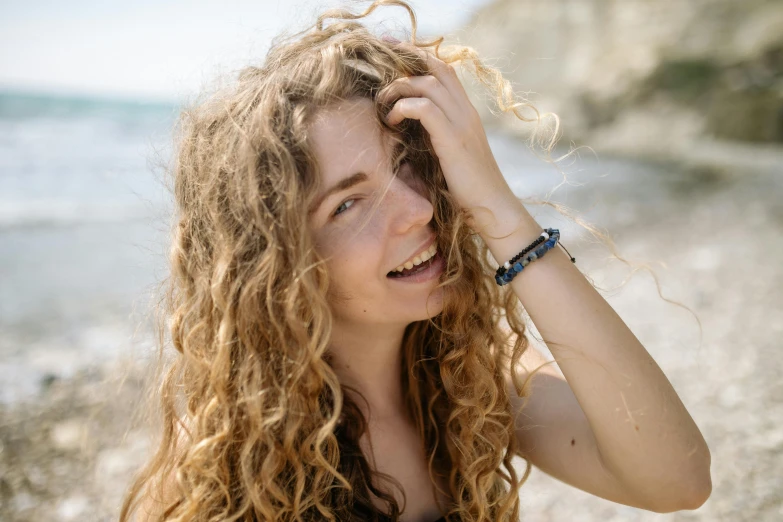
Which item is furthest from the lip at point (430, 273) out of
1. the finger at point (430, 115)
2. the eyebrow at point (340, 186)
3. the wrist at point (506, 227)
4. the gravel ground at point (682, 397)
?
the gravel ground at point (682, 397)

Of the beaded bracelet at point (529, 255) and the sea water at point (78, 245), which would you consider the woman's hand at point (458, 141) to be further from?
the sea water at point (78, 245)

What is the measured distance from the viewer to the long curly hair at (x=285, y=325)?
2109 millimetres

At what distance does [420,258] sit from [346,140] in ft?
1.64

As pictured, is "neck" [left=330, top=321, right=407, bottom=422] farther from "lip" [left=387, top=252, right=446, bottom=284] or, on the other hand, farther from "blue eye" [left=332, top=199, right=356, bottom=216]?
"blue eye" [left=332, top=199, right=356, bottom=216]

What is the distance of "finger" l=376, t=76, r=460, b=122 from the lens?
218cm

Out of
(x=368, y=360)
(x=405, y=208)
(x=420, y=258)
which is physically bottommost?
(x=368, y=360)

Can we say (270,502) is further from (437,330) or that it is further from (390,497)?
(437,330)

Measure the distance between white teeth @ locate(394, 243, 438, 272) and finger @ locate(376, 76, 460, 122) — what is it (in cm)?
48

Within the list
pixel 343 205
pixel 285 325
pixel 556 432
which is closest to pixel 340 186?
pixel 343 205

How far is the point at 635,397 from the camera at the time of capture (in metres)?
1.97

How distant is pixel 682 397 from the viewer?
496cm

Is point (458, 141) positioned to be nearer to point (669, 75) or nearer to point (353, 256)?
point (353, 256)

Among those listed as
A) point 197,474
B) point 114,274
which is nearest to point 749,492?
point 197,474

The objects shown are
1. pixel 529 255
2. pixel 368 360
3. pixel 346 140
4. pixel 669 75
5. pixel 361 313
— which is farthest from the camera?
pixel 669 75
